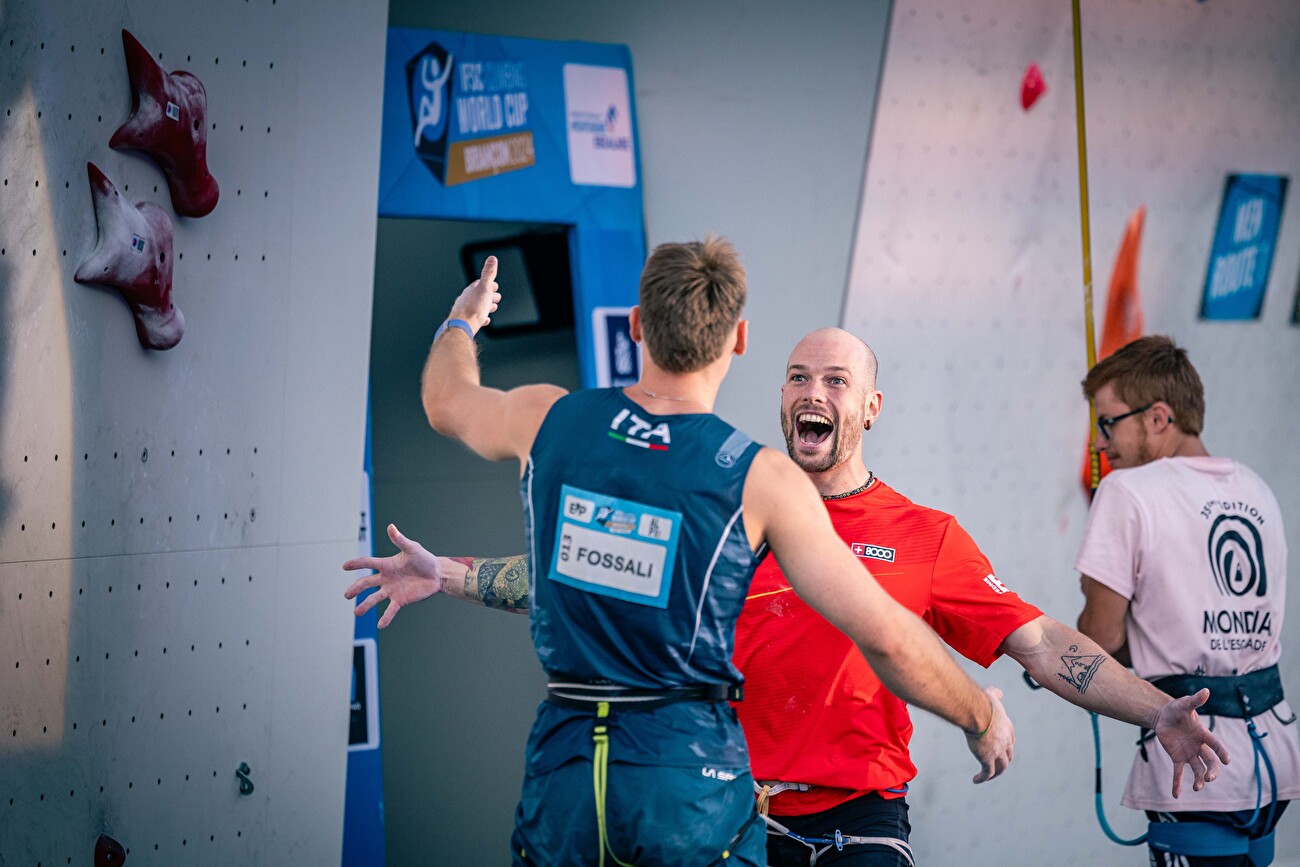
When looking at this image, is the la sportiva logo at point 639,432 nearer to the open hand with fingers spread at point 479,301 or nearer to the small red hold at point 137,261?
the open hand with fingers spread at point 479,301

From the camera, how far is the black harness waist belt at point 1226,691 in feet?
9.62

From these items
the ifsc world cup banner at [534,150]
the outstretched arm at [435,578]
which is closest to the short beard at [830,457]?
the outstretched arm at [435,578]

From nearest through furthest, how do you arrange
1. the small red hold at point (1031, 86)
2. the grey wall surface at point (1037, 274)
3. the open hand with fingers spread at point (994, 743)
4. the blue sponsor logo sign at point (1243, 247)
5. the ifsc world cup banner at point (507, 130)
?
the open hand with fingers spread at point (994, 743)
the ifsc world cup banner at point (507, 130)
the grey wall surface at point (1037, 274)
the small red hold at point (1031, 86)
the blue sponsor logo sign at point (1243, 247)

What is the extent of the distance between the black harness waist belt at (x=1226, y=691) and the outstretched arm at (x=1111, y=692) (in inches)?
22.4

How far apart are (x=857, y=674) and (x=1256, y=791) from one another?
120 centimetres

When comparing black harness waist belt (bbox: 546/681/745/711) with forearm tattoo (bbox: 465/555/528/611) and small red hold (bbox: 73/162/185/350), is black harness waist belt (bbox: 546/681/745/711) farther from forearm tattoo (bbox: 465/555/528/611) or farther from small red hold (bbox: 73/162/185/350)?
small red hold (bbox: 73/162/185/350)

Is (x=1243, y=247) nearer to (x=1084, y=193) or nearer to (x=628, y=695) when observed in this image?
(x=1084, y=193)

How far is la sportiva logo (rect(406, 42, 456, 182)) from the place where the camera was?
380 cm

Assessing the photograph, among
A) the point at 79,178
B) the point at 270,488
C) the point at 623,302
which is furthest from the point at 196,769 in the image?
the point at 623,302

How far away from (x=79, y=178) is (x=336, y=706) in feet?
5.13

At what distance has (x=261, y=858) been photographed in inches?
116

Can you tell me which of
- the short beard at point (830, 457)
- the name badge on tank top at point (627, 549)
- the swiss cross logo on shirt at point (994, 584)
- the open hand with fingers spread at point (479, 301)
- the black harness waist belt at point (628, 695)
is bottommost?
the black harness waist belt at point (628, 695)

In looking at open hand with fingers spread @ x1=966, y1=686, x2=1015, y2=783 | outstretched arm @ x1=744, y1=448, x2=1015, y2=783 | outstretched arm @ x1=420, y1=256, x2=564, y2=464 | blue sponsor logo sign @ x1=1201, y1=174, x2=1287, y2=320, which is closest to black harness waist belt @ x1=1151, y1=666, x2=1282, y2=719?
open hand with fingers spread @ x1=966, y1=686, x2=1015, y2=783

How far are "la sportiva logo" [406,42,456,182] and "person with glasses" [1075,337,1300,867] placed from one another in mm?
2229
